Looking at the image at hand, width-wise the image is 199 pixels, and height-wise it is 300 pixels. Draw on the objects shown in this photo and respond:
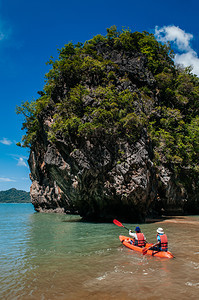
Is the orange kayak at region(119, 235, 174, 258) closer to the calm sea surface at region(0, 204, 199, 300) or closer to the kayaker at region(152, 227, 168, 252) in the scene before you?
the kayaker at region(152, 227, 168, 252)

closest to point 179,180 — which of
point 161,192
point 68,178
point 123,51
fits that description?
point 161,192

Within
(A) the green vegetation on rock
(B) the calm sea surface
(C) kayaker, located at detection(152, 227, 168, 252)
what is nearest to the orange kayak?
(C) kayaker, located at detection(152, 227, 168, 252)

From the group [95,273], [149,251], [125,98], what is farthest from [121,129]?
[95,273]

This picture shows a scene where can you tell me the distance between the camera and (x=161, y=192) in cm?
2356

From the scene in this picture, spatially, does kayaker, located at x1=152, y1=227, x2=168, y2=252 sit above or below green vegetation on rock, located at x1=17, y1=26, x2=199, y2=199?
below

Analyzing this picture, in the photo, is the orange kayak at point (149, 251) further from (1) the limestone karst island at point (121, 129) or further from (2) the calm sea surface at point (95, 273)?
(1) the limestone karst island at point (121, 129)

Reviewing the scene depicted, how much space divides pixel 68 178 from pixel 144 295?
55.9ft

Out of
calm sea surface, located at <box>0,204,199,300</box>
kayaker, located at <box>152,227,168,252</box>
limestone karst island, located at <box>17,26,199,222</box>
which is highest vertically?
limestone karst island, located at <box>17,26,199,222</box>

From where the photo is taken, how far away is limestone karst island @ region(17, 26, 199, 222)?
61.9 feet

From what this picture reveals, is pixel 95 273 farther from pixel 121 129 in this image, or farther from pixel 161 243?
pixel 121 129

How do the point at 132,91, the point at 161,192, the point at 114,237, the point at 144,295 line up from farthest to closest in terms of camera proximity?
the point at 161,192
the point at 132,91
the point at 114,237
the point at 144,295

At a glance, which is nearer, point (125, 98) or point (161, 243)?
point (161, 243)

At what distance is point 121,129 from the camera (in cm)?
1914

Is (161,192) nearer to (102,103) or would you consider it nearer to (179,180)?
(179,180)
